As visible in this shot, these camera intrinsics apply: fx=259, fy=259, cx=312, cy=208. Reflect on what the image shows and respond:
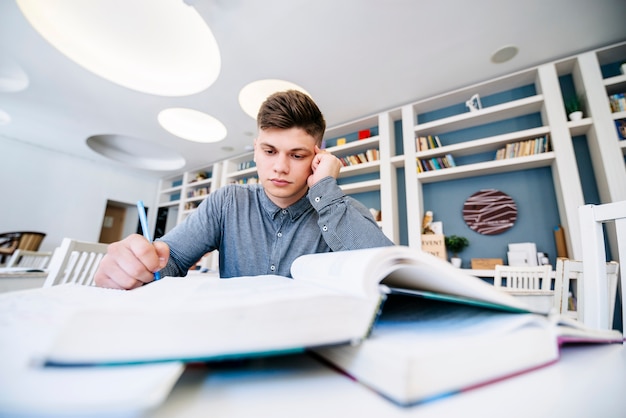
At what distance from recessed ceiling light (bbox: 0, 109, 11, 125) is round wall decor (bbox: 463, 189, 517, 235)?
6.34 metres

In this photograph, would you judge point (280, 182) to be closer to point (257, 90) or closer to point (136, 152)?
point (257, 90)

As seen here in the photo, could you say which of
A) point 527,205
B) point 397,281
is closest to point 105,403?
point 397,281

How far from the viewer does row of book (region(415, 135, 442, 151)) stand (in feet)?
9.39

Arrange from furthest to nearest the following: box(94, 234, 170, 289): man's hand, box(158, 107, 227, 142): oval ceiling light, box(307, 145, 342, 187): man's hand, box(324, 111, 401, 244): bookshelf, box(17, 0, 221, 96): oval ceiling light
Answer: box(158, 107, 227, 142): oval ceiling light, box(324, 111, 401, 244): bookshelf, box(17, 0, 221, 96): oval ceiling light, box(307, 145, 342, 187): man's hand, box(94, 234, 170, 289): man's hand

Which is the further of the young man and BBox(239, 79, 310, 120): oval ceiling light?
BBox(239, 79, 310, 120): oval ceiling light

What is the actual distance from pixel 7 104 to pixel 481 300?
5.58 meters

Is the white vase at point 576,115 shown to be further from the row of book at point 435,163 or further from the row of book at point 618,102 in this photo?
the row of book at point 435,163

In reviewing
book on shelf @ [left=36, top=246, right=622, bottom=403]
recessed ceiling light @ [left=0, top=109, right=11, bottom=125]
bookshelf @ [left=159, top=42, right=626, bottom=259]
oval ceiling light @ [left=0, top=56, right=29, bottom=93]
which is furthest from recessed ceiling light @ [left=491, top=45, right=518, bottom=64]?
recessed ceiling light @ [left=0, top=109, right=11, bottom=125]

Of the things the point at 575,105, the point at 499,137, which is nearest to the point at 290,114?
the point at 499,137

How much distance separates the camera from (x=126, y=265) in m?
0.50

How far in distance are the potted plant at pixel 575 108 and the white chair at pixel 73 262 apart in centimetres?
355

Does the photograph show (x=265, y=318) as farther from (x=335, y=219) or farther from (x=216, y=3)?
(x=216, y=3)

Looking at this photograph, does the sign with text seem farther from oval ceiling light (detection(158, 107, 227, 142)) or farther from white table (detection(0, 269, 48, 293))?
oval ceiling light (detection(158, 107, 227, 142))

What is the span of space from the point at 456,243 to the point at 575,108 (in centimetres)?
153
